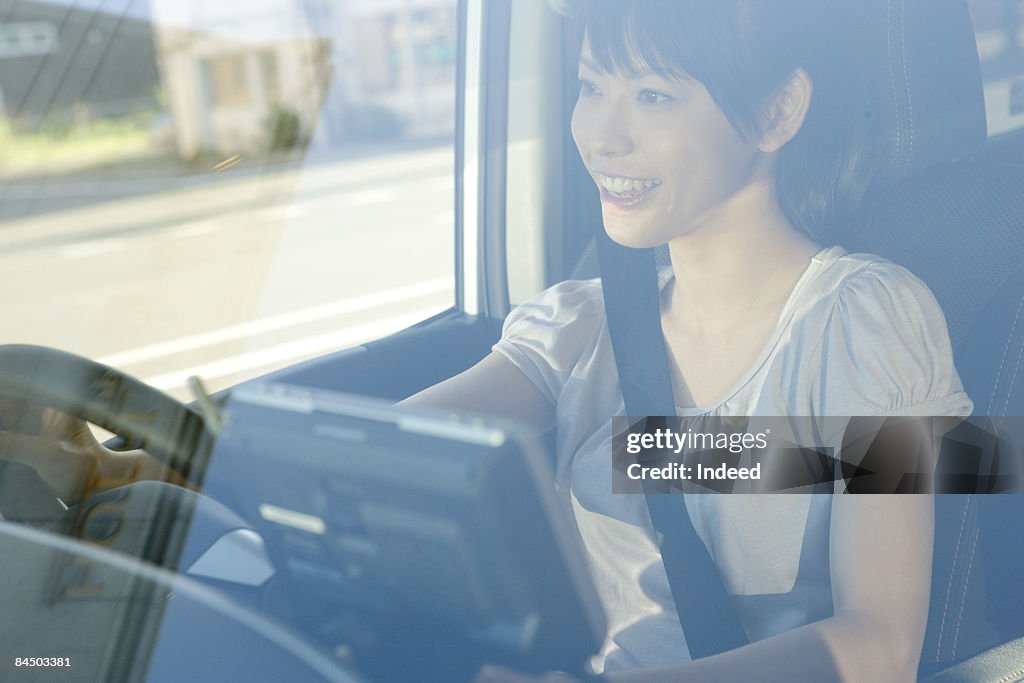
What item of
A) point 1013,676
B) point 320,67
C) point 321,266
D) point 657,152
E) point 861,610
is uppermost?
point 320,67

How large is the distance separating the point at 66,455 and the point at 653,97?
95 centimetres

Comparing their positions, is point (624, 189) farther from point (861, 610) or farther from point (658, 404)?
point (861, 610)

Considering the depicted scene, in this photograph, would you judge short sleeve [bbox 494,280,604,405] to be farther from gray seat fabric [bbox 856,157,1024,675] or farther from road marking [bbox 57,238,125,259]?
road marking [bbox 57,238,125,259]

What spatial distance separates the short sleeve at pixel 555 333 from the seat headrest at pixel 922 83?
0.28m

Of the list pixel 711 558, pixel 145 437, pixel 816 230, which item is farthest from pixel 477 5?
pixel 145 437

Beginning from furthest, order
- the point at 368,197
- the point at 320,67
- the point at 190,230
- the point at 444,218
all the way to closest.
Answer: the point at 190,230
the point at 368,197
the point at 320,67
the point at 444,218

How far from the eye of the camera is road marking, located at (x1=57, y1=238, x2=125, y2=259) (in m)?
5.96

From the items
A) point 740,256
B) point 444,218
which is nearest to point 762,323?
point 740,256

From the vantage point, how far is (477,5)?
101 centimetres

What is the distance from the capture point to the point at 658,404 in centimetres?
91

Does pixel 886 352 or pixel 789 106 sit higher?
pixel 789 106

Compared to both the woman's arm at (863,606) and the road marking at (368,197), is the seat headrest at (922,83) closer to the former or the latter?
the woman's arm at (863,606)

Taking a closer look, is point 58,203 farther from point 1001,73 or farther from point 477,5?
point 1001,73

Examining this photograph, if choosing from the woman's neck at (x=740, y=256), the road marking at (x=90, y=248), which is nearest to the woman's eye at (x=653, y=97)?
the woman's neck at (x=740, y=256)
